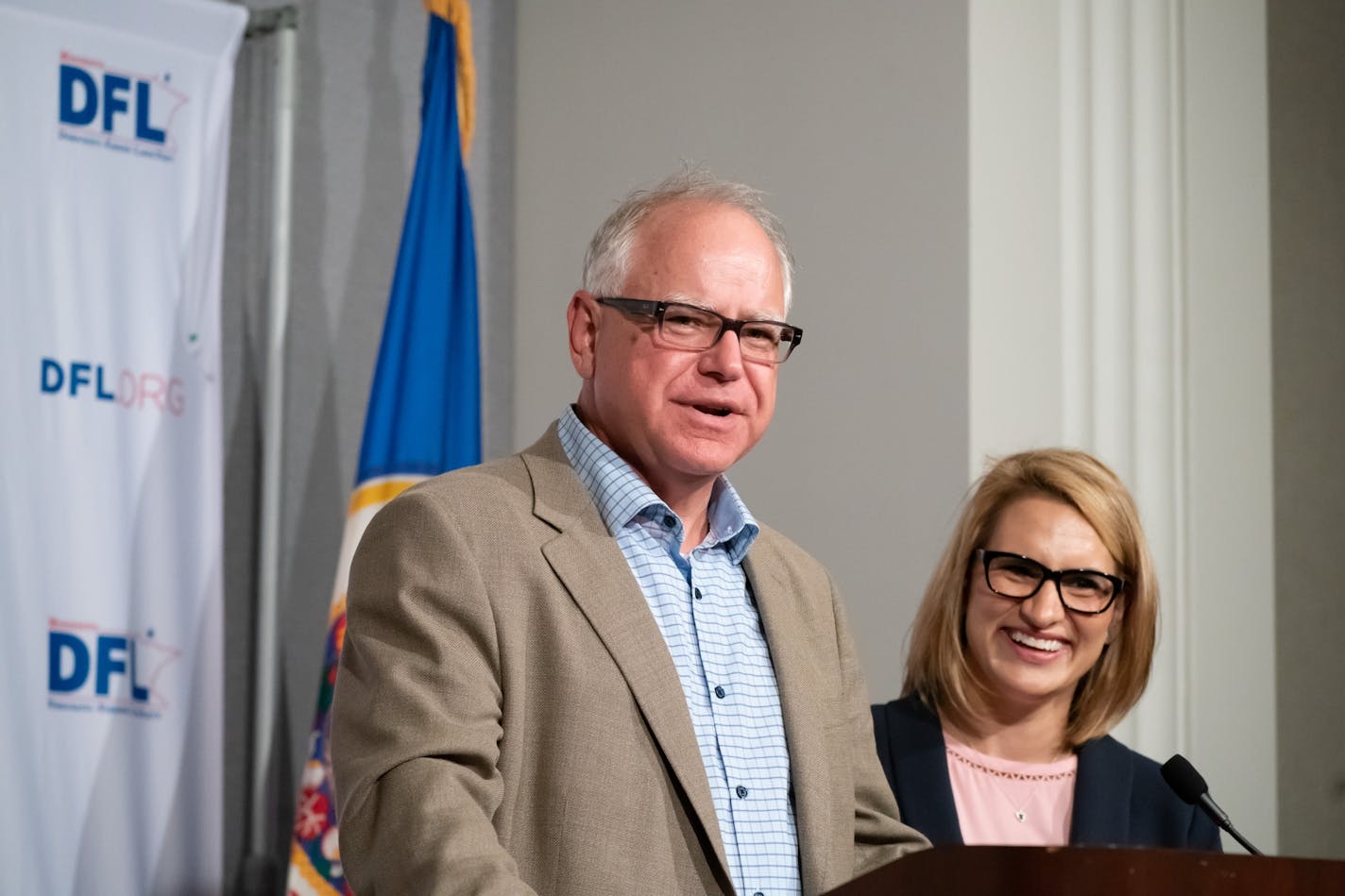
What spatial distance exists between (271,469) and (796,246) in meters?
1.30

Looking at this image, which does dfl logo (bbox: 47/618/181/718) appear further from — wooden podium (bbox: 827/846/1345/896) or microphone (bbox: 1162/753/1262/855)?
wooden podium (bbox: 827/846/1345/896)

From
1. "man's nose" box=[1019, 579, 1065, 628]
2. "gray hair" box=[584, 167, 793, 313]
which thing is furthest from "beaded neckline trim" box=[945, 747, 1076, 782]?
"gray hair" box=[584, 167, 793, 313]

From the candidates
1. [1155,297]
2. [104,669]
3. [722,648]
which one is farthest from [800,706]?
[1155,297]

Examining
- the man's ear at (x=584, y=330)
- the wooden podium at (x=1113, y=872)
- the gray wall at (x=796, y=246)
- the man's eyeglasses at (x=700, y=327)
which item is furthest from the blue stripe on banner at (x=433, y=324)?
the wooden podium at (x=1113, y=872)

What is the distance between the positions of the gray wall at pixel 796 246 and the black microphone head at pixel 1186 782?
3.84 ft

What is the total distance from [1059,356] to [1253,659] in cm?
102

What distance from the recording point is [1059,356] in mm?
3449

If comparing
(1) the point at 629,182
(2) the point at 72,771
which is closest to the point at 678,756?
(2) the point at 72,771

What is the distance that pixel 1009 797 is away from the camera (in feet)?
8.54

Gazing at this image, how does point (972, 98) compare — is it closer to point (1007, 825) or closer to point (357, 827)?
point (1007, 825)

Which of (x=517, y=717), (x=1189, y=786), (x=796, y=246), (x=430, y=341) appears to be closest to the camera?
(x=517, y=717)

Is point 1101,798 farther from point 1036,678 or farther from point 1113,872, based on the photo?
point 1113,872

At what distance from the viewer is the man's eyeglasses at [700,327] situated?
1919mm

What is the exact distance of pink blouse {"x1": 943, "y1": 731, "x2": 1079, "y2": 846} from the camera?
2.56 meters
